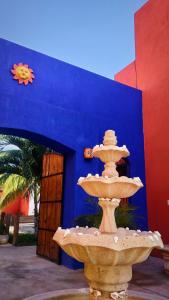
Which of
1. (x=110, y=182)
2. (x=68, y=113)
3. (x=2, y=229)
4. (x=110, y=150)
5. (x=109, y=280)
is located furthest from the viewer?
(x=2, y=229)

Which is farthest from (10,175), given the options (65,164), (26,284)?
(26,284)

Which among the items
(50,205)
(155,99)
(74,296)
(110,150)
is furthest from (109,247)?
(155,99)

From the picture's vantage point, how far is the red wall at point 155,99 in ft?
24.2

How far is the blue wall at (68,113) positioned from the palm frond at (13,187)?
16.1ft

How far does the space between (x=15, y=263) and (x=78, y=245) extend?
449 cm

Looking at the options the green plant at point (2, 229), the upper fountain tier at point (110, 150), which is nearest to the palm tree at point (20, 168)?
the green plant at point (2, 229)

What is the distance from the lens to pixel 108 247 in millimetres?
2631

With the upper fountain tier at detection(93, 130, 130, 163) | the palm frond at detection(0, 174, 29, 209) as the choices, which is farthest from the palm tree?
the upper fountain tier at detection(93, 130, 130, 163)

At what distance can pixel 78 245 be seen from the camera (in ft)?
9.02

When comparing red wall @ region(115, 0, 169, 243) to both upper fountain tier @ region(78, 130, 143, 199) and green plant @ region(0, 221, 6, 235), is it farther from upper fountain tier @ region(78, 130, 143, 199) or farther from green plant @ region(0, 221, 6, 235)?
green plant @ region(0, 221, 6, 235)

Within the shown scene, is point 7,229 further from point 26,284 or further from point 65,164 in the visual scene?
point 26,284

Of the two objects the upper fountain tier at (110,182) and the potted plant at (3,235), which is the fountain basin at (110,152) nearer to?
the upper fountain tier at (110,182)

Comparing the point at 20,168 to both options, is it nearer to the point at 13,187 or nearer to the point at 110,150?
the point at 13,187

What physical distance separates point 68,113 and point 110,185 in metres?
4.01
